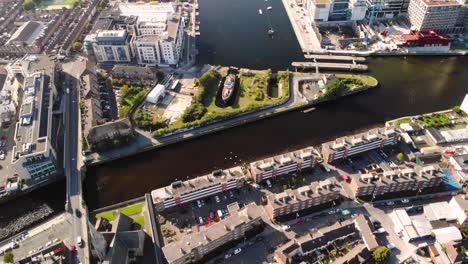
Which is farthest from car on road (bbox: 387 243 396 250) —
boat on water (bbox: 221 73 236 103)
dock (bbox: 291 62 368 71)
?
dock (bbox: 291 62 368 71)

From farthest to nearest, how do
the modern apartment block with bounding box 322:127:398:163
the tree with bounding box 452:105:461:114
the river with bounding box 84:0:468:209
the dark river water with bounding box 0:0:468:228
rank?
the tree with bounding box 452:105:461:114 < the river with bounding box 84:0:468:209 < the dark river water with bounding box 0:0:468:228 < the modern apartment block with bounding box 322:127:398:163

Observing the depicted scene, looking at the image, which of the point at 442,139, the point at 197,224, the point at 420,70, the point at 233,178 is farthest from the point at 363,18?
the point at 197,224

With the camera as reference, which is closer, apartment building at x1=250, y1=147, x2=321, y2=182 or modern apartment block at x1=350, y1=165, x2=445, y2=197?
modern apartment block at x1=350, y1=165, x2=445, y2=197

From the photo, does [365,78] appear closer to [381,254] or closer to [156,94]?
[381,254]

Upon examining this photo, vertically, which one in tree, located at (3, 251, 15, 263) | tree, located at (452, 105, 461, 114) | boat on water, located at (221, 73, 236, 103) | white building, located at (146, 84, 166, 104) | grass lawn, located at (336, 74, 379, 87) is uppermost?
grass lawn, located at (336, 74, 379, 87)

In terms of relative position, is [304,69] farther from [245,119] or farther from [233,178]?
[233,178]

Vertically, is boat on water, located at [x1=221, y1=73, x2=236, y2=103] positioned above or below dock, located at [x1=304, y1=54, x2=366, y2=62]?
below

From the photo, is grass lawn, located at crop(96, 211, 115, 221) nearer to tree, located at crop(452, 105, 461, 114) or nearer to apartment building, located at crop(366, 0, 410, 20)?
tree, located at crop(452, 105, 461, 114)
